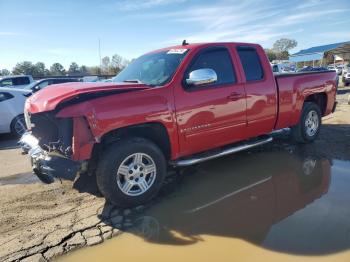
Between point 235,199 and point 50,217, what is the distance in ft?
7.54

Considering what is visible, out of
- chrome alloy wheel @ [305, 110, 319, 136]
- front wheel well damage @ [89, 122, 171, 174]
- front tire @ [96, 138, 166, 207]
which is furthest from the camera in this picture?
chrome alloy wheel @ [305, 110, 319, 136]

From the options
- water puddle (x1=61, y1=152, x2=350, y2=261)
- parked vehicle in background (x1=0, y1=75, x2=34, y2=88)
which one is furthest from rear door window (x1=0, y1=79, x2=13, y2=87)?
water puddle (x1=61, y1=152, x2=350, y2=261)

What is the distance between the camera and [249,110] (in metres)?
5.36

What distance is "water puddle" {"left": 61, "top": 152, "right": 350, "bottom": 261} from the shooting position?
10.6 feet

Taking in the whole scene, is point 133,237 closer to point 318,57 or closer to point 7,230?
point 7,230

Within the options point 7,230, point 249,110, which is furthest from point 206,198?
point 7,230

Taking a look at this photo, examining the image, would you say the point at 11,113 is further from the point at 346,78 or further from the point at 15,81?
the point at 346,78

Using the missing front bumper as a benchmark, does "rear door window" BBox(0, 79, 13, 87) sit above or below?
above

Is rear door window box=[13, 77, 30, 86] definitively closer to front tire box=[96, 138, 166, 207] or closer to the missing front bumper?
the missing front bumper

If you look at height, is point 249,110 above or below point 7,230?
above

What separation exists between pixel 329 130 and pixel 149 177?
5581mm

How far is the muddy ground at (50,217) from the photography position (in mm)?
3480

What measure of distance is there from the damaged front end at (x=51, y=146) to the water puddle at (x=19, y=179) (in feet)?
3.06

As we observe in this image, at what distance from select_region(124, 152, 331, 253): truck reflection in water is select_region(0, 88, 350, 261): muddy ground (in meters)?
0.36
